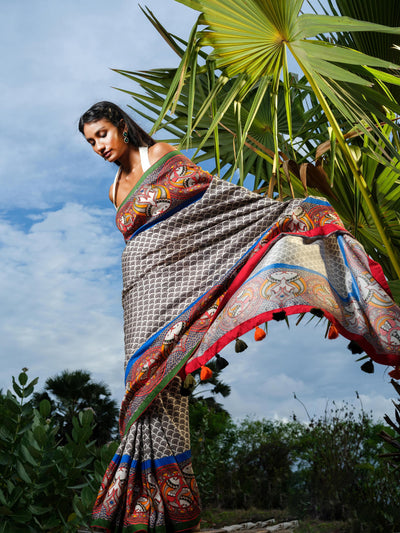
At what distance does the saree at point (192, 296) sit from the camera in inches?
71.0

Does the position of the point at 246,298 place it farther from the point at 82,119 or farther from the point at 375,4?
the point at 375,4

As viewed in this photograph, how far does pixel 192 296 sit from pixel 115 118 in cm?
94

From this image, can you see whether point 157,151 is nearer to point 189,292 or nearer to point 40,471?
point 189,292

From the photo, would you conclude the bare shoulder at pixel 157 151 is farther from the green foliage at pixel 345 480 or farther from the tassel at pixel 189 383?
the green foliage at pixel 345 480

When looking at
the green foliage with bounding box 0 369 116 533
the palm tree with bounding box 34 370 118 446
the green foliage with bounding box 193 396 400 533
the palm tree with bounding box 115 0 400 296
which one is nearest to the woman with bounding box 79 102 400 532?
the palm tree with bounding box 115 0 400 296

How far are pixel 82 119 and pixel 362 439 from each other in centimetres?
556

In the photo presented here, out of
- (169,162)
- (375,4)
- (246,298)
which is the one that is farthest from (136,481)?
(375,4)

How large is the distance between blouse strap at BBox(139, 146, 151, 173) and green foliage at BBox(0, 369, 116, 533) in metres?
1.58

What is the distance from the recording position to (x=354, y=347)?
182 cm

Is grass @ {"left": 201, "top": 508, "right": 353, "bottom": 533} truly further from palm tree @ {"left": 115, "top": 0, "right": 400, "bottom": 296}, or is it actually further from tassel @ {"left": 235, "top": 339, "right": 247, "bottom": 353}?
tassel @ {"left": 235, "top": 339, "right": 247, "bottom": 353}

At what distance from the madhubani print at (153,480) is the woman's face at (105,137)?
106 centimetres

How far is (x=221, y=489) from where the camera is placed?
24.6 feet

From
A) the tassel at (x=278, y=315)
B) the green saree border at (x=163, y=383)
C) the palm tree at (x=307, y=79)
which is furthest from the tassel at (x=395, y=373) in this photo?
the palm tree at (x=307, y=79)

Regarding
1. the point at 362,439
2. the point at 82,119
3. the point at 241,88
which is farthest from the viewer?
the point at 362,439
